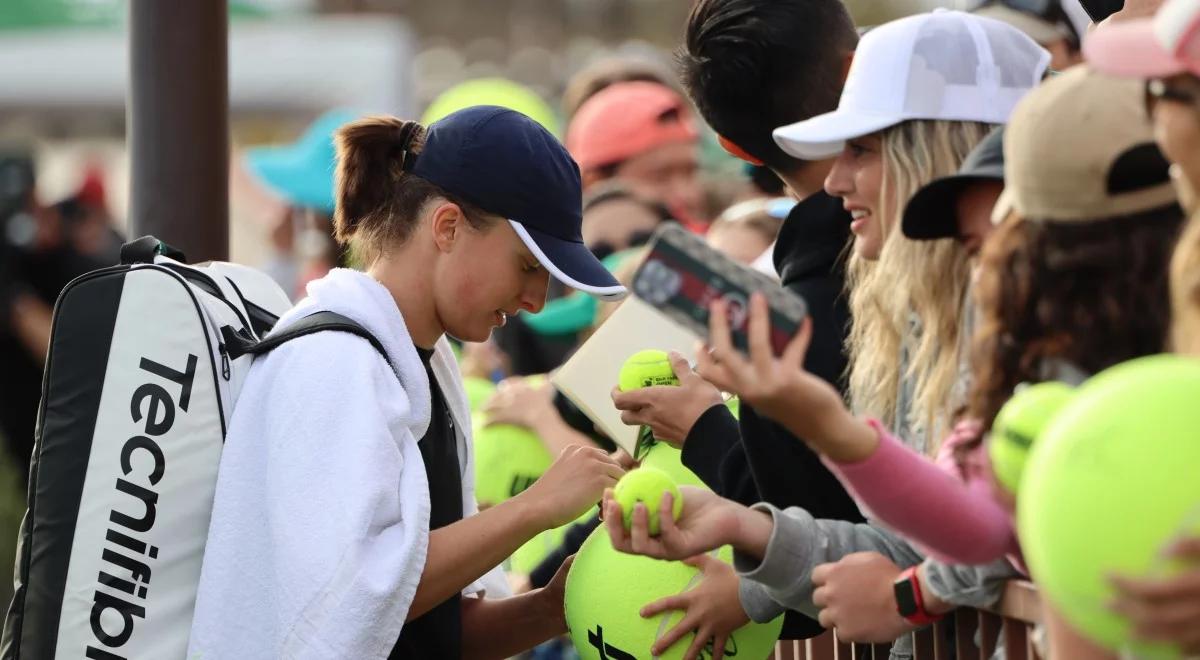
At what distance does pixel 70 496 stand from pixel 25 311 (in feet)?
20.1

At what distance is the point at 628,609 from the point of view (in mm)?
3287

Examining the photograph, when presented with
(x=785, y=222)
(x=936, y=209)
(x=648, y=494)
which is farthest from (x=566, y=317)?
(x=936, y=209)

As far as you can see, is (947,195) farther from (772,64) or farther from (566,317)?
(566,317)

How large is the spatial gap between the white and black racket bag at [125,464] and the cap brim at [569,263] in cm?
38

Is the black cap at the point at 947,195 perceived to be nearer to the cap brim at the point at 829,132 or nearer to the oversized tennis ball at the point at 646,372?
the cap brim at the point at 829,132

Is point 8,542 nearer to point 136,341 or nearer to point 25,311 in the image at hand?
point 25,311

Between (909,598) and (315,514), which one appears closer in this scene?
(909,598)

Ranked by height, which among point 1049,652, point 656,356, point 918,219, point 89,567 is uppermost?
point 918,219

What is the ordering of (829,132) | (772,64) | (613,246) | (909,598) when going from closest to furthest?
(909,598)
(829,132)
(772,64)
(613,246)

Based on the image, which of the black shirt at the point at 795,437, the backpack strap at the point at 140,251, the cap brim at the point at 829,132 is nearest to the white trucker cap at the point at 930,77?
the cap brim at the point at 829,132

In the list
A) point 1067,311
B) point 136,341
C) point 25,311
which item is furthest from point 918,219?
point 25,311

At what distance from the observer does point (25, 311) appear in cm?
899

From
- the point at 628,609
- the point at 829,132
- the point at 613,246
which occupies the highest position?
the point at 829,132

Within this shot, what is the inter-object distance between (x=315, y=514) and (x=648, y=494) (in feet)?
1.99
